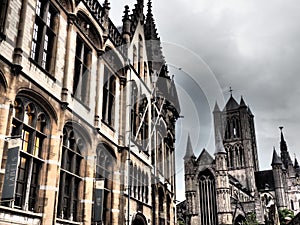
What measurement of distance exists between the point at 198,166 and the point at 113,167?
2580 inches

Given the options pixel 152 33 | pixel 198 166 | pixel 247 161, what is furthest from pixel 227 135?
pixel 152 33

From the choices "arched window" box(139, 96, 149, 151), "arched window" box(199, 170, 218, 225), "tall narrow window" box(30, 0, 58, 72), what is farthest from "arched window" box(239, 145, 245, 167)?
"tall narrow window" box(30, 0, 58, 72)

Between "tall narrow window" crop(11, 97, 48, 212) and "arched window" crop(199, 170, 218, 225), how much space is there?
227 feet

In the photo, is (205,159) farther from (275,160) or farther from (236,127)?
(275,160)

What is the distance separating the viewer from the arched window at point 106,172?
18.9 m

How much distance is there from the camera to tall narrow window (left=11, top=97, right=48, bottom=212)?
1295cm

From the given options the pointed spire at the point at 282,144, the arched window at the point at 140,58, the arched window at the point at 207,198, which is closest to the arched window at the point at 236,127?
the arched window at the point at 207,198

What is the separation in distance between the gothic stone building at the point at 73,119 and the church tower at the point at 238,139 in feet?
261

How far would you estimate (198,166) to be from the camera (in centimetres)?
8375

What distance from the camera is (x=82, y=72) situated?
60.2 ft

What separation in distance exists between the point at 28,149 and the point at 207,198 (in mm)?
70744

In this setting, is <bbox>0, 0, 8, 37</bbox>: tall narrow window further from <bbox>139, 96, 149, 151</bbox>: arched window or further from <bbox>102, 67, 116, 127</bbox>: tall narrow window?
<bbox>139, 96, 149, 151</bbox>: arched window

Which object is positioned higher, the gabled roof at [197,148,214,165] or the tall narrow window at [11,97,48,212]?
the gabled roof at [197,148,214,165]

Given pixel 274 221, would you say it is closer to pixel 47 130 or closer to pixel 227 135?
pixel 47 130
